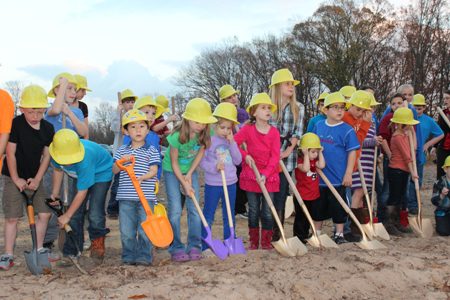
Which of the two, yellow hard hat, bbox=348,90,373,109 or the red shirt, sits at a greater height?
yellow hard hat, bbox=348,90,373,109

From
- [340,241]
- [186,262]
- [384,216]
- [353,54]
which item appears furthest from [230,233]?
[353,54]

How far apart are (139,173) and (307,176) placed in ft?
6.53

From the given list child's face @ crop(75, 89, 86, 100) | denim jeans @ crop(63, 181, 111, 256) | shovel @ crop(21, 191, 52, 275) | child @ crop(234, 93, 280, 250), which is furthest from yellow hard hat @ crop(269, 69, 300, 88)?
shovel @ crop(21, 191, 52, 275)

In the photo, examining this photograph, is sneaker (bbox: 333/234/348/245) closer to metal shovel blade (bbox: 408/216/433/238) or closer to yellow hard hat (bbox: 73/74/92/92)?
metal shovel blade (bbox: 408/216/433/238)

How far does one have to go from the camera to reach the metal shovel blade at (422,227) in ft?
21.4

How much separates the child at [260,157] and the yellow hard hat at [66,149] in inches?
68.4

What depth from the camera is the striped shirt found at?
191 inches

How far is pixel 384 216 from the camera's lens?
707 centimetres

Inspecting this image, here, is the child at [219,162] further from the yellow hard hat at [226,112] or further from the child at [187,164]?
the child at [187,164]

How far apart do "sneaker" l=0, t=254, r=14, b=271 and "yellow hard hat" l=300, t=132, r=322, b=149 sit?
3228 mm

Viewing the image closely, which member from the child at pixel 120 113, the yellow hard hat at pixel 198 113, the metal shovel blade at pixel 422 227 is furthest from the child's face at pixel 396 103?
the child at pixel 120 113

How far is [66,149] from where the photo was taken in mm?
4570

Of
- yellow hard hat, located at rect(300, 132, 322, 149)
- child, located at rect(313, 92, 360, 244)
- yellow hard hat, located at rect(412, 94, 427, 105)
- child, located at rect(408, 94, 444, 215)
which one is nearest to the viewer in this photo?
yellow hard hat, located at rect(300, 132, 322, 149)

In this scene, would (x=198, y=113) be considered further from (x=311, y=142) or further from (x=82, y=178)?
(x=311, y=142)
